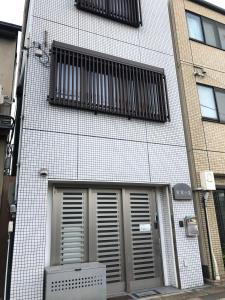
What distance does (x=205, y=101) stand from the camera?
8383 mm

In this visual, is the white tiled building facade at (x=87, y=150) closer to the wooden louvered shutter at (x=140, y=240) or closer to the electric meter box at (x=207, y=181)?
the wooden louvered shutter at (x=140, y=240)

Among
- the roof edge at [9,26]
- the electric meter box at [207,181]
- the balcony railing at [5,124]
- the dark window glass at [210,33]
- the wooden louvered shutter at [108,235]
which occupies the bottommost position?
the wooden louvered shutter at [108,235]

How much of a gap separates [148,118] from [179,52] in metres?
2.94

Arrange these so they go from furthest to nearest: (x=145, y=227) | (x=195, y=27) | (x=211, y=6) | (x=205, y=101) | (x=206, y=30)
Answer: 1. (x=211, y=6)
2. (x=206, y=30)
3. (x=195, y=27)
4. (x=205, y=101)
5. (x=145, y=227)

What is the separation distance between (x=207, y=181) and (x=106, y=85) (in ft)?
12.2

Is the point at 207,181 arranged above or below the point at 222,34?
below

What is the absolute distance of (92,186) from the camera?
6.04m

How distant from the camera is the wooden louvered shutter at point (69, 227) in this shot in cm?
538

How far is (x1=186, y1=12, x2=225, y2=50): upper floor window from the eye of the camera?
9164 mm

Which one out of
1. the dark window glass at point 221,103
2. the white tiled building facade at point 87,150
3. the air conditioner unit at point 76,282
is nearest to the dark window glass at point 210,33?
the dark window glass at point 221,103

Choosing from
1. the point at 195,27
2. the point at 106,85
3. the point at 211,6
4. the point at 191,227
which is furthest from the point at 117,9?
the point at 191,227

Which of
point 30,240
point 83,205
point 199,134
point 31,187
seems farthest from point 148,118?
point 30,240

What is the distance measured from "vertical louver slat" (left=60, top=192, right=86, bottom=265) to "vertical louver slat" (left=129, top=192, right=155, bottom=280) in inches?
50.1

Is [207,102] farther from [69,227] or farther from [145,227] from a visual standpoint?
[69,227]
